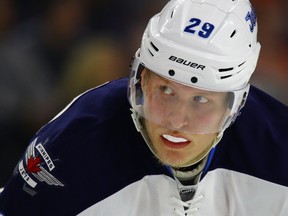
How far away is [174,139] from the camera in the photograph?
2025 mm

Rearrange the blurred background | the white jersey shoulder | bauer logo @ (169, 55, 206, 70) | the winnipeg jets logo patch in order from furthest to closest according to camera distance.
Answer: the blurred background
the white jersey shoulder
the winnipeg jets logo patch
bauer logo @ (169, 55, 206, 70)

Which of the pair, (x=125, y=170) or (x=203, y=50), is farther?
(x=125, y=170)

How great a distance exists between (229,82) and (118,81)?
443mm

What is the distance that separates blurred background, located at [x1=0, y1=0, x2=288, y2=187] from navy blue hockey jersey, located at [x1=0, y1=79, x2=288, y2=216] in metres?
1.17

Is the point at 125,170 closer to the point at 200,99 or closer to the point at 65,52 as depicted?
the point at 200,99

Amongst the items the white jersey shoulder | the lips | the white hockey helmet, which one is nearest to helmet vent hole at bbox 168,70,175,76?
the white hockey helmet

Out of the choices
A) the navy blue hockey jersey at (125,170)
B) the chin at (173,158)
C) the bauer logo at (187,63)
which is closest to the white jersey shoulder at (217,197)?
the navy blue hockey jersey at (125,170)

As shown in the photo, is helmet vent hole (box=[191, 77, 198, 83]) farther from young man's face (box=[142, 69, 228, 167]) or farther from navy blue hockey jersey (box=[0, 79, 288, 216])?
navy blue hockey jersey (box=[0, 79, 288, 216])

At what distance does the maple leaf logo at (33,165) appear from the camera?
2.10 m

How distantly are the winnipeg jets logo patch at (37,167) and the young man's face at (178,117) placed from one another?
10.9 inches

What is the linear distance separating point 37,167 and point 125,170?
23 centimetres

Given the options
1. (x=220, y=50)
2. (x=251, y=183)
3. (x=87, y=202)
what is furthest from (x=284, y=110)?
(x=87, y=202)

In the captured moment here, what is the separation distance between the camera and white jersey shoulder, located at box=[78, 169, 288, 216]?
7.18ft

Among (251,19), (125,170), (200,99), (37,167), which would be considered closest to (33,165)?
(37,167)
